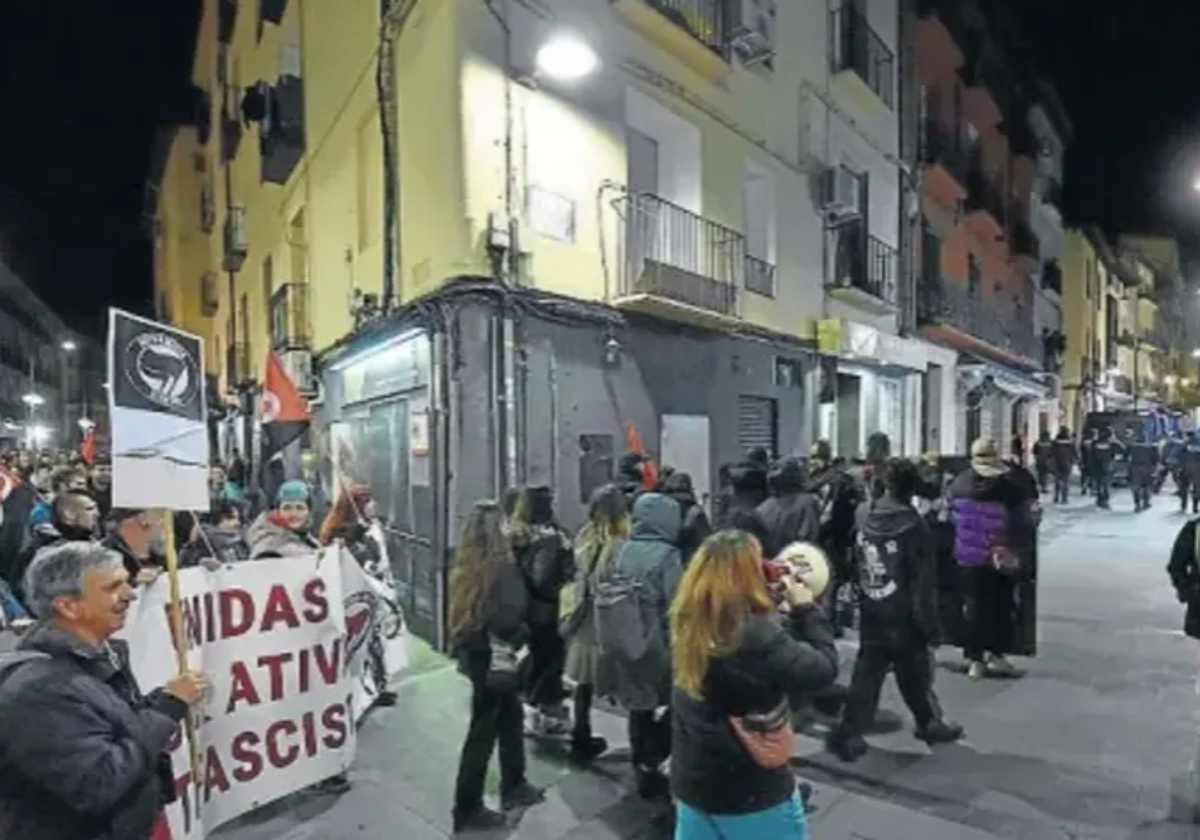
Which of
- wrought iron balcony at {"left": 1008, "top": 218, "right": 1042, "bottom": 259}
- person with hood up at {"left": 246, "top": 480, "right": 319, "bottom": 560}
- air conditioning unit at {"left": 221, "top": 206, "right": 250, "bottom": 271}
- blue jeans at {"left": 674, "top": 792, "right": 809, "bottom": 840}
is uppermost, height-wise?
wrought iron balcony at {"left": 1008, "top": 218, "right": 1042, "bottom": 259}

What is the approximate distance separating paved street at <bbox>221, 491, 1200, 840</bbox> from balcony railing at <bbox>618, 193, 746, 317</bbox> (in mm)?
4305

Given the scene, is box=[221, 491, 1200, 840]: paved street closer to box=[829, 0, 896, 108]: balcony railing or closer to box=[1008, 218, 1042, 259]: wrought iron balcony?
box=[829, 0, 896, 108]: balcony railing

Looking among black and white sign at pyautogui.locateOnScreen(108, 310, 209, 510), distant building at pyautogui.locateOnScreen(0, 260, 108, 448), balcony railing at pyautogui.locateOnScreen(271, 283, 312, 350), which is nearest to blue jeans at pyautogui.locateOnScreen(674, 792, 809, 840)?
black and white sign at pyautogui.locateOnScreen(108, 310, 209, 510)

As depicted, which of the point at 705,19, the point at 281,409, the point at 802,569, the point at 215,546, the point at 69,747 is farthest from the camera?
the point at 705,19

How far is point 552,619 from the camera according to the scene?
5.77 m

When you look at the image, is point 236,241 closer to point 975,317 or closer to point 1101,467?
point 975,317

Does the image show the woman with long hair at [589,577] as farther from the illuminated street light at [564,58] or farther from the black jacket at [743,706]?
the illuminated street light at [564,58]

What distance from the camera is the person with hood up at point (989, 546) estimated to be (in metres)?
7.03

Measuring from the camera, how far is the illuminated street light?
8.50 m

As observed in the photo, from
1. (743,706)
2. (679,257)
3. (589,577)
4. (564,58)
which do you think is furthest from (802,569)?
(679,257)

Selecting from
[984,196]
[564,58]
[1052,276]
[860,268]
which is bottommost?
[860,268]

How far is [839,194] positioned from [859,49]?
9.87 feet

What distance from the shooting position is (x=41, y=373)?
58.7 meters

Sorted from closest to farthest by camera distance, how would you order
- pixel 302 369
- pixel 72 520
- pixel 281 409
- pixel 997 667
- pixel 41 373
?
pixel 72 520 → pixel 997 667 → pixel 281 409 → pixel 302 369 → pixel 41 373
